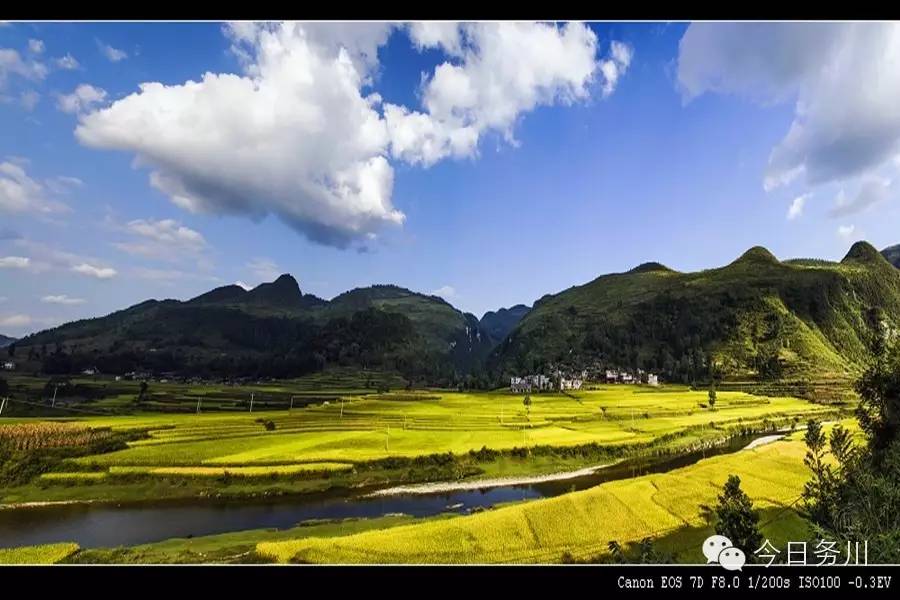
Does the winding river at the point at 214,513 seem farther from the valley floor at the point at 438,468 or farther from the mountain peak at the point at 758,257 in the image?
the mountain peak at the point at 758,257

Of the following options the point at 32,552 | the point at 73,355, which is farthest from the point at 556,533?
the point at 73,355

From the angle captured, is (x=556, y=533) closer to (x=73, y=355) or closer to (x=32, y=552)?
(x=32, y=552)

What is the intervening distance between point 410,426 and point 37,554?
27935 mm

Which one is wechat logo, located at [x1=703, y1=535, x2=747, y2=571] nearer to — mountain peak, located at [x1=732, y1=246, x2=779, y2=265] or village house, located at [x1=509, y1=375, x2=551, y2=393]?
village house, located at [x1=509, y1=375, x2=551, y2=393]

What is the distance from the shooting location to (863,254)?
164 metres

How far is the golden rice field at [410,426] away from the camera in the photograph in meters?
33.0

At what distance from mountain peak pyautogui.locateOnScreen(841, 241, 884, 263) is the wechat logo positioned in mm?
202826

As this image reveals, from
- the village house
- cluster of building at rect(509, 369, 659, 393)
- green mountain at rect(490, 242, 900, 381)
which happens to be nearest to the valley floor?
the village house

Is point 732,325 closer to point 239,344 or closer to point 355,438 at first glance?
point 355,438

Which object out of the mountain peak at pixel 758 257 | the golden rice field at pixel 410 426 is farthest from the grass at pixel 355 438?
the mountain peak at pixel 758 257

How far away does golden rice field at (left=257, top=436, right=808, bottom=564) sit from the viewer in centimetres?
1762

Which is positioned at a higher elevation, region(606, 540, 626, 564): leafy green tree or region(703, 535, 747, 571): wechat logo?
region(703, 535, 747, 571): wechat logo

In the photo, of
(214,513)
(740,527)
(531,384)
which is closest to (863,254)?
(531,384)
